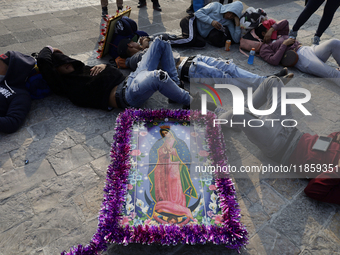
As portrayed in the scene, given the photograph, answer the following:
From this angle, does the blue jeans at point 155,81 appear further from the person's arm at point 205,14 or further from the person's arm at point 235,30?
the person's arm at point 235,30

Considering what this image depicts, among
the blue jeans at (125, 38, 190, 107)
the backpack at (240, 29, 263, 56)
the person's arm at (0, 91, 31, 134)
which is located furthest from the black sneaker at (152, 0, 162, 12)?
the person's arm at (0, 91, 31, 134)

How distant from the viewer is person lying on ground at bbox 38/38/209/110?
335cm

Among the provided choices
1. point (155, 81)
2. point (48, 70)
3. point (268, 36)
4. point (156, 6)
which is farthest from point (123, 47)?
point (156, 6)

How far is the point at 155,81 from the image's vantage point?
3.11 m

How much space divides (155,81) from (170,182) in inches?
55.5

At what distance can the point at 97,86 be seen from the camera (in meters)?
3.44

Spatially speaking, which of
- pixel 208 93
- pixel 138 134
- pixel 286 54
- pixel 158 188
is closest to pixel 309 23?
pixel 286 54

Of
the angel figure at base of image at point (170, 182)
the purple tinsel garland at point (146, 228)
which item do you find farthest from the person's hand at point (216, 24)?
the purple tinsel garland at point (146, 228)

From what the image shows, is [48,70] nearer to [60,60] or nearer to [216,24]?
[60,60]

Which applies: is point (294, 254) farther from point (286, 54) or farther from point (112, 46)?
point (112, 46)

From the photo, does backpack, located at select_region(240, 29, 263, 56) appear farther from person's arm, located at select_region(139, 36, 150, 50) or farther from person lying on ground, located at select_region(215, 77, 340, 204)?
person lying on ground, located at select_region(215, 77, 340, 204)

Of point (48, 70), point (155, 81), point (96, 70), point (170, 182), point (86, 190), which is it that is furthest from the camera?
point (96, 70)

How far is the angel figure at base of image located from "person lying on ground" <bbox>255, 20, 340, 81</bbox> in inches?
131

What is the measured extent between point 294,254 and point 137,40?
15.0 ft
